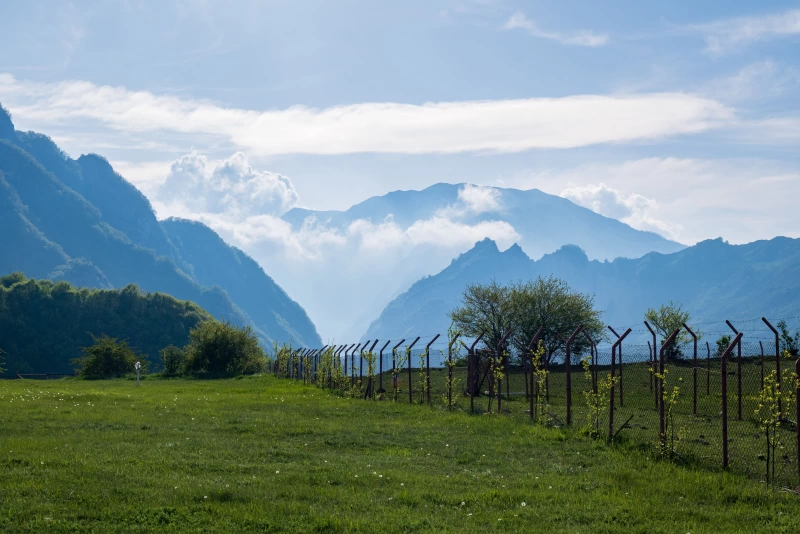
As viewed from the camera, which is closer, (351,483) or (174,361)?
(351,483)

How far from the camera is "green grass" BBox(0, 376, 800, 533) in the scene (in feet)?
37.9

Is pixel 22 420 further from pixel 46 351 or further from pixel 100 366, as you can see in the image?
pixel 46 351

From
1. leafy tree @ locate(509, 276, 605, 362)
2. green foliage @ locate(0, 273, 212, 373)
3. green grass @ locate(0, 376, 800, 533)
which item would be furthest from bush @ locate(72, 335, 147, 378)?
green foliage @ locate(0, 273, 212, 373)

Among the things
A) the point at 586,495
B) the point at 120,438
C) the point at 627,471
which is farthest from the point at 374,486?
the point at 120,438

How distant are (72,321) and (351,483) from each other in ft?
548

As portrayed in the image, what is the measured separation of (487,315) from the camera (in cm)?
7225

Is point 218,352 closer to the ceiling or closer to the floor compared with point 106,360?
closer to the ceiling

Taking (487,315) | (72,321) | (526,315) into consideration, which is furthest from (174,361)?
(72,321)

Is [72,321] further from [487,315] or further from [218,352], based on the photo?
[487,315]

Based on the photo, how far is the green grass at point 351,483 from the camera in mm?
11562

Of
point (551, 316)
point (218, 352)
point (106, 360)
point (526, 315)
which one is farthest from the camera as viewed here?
point (218, 352)

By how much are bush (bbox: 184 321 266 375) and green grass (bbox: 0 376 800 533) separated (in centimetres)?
5180

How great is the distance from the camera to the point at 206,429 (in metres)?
21.6

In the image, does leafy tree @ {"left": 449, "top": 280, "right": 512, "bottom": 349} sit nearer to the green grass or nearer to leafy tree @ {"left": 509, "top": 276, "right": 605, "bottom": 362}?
leafy tree @ {"left": 509, "top": 276, "right": 605, "bottom": 362}
